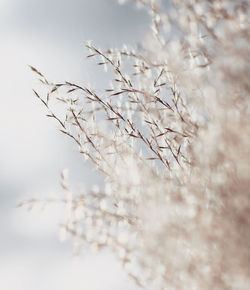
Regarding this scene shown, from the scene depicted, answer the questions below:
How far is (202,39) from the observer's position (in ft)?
6.44

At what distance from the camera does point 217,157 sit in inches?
60.4

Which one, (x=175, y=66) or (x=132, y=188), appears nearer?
(x=132, y=188)

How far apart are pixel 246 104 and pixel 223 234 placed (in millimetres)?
544

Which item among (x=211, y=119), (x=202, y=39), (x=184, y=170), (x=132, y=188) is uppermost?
(x=202, y=39)

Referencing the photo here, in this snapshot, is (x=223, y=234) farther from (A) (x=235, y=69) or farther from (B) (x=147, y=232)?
(A) (x=235, y=69)

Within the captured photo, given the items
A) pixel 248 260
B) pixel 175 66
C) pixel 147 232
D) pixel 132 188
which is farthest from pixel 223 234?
pixel 175 66

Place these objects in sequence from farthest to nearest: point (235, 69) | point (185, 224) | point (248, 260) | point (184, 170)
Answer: point (184, 170) < point (235, 69) < point (185, 224) < point (248, 260)

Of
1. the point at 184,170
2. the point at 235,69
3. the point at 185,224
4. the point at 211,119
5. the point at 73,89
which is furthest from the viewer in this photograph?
Answer: the point at 73,89

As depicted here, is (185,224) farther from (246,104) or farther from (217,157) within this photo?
(246,104)

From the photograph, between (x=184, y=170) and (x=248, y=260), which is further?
(x=184, y=170)

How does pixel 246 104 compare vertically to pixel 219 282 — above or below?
above

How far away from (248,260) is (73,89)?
47.1 inches

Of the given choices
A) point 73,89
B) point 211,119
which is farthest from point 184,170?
point 73,89

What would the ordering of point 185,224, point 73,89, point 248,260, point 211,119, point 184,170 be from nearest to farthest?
point 248,260, point 185,224, point 211,119, point 184,170, point 73,89
